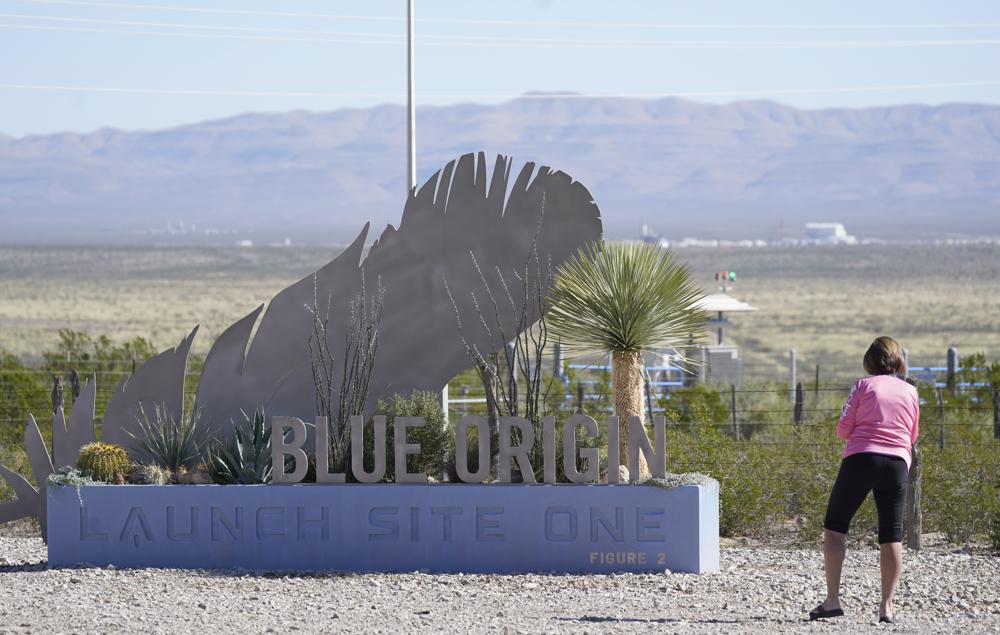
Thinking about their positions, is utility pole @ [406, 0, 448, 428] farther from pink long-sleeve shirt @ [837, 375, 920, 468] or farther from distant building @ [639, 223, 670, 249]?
pink long-sleeve shirt @ [837, 375, 920, 468]

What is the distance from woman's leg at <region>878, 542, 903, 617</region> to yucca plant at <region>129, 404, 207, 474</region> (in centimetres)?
483

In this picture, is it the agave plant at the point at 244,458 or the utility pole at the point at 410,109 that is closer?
the agave plant at the point at 244,458

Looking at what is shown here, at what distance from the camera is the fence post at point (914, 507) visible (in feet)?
35.0

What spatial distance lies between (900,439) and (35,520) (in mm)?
7539

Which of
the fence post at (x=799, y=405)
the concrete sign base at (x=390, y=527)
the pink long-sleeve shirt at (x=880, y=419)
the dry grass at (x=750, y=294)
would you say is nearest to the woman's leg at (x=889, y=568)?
the pink long-sleeve shirt at (x=880, y=419)

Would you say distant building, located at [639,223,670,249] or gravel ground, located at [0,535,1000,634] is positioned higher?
distant building, located at [639,223,670,249]

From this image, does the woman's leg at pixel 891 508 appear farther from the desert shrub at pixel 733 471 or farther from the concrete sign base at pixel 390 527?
the desert shrub at pixel 733 471

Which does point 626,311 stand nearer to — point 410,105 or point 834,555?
point 834,555

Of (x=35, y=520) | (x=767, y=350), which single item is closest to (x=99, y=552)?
(x=35, y=520)

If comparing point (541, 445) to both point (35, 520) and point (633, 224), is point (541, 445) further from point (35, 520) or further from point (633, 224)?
point (633, 224)

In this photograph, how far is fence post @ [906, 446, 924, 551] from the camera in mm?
10664

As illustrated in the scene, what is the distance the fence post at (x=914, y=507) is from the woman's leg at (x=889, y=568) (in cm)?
283

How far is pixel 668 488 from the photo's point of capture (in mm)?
9453

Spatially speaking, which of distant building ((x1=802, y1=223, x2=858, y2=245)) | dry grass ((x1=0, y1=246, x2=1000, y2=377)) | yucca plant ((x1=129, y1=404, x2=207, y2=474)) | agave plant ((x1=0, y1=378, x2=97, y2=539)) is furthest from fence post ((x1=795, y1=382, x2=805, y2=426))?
distant building ((x1=802, y1=223, x2=858, y2=245))
